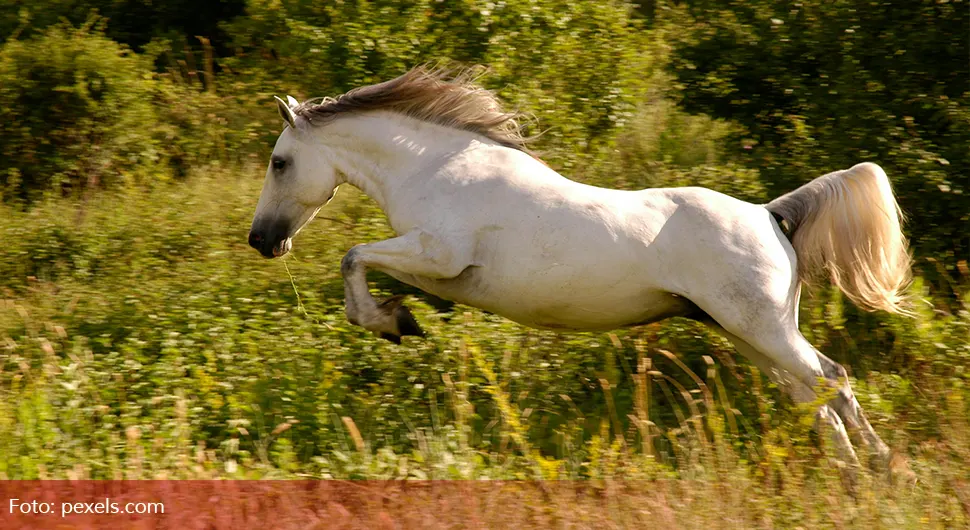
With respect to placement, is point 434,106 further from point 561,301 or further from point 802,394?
point 802,394

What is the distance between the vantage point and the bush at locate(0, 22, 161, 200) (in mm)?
9344

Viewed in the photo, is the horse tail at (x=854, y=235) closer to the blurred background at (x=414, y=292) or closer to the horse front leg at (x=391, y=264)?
the blurred background at (x=414, y=292)

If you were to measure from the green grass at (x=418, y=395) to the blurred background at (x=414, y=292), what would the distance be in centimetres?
2

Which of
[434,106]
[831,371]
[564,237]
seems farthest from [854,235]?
[434,106]

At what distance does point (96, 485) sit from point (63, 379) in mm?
1306

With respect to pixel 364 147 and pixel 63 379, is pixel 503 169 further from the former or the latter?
pixel 63 379

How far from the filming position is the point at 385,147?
5.42 metres

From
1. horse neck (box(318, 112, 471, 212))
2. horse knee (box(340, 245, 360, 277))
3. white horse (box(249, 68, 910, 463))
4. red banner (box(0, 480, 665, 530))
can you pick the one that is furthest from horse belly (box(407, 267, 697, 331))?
red banner (box(0, 480, 665, 530))

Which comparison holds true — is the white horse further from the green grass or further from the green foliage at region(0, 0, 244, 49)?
the green foliage at region(0, 0, 244, 49)

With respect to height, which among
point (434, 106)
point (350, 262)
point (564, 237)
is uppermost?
point (434, 106)

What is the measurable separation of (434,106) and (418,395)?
1654 mm

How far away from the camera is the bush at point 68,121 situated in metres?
9.34

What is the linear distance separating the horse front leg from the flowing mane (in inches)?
27.6

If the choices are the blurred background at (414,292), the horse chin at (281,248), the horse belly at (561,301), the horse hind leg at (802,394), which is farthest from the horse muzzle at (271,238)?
the horse hind leg at (802,394)
